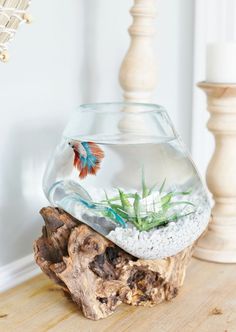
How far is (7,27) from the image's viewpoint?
67 cm

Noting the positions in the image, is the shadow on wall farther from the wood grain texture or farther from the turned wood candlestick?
the turned wood candlestick

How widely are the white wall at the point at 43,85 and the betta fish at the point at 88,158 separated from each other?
0.16 meters

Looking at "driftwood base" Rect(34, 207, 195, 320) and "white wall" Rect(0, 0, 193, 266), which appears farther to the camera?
"white wall" Rect(0, 0, 193, 266)

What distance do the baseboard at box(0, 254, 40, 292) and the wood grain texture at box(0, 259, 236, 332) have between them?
26 mm

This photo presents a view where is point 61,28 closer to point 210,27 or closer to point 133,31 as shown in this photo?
point 133,31

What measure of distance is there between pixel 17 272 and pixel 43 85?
0.29 meters

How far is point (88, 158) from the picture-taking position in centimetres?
83

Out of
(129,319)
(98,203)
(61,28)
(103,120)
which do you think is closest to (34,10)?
(61,28)

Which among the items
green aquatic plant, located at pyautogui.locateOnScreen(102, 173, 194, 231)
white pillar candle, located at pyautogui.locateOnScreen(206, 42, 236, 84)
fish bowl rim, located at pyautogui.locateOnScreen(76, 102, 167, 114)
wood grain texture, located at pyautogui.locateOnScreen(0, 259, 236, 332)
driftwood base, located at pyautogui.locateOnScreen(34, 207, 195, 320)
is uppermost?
white pillar candle, located at pyautogui.locateOnScreen(206, 42, 236, 84)

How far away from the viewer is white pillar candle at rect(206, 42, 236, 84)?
104 cm

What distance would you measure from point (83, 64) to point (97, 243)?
1.22ft

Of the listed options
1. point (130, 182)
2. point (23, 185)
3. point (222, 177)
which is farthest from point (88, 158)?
point (222, 177)

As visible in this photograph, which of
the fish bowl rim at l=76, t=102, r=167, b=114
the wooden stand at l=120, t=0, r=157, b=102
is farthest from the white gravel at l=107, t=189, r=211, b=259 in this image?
the wooden stand at l=120, t=0, r=157, b=102

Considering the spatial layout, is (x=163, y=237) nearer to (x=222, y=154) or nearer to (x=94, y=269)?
(x=94, y=269)
